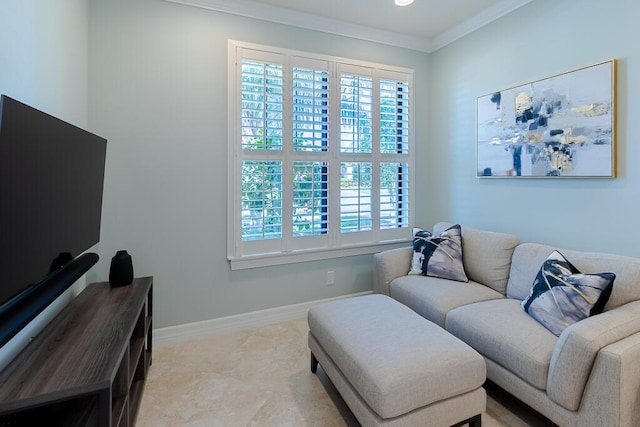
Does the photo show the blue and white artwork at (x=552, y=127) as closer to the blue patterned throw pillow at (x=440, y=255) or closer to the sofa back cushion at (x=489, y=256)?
the sofa back cushion at (x=489, y=256)

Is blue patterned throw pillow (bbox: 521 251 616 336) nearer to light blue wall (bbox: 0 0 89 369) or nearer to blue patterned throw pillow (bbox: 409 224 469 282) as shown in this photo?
blue patterned throw pillow (bbox: 409 224 469 282)

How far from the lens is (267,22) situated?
2.80 m

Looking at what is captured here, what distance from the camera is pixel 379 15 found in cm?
293

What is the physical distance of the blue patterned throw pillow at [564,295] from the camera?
170cm

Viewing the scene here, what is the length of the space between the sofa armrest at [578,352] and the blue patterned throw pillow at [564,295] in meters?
0.15

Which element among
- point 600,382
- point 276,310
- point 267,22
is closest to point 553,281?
point 600,382

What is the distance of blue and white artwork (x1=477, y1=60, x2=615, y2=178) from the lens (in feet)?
7.01

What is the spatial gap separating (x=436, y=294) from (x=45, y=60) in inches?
106

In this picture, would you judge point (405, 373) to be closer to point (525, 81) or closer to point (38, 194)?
point (38, 194)

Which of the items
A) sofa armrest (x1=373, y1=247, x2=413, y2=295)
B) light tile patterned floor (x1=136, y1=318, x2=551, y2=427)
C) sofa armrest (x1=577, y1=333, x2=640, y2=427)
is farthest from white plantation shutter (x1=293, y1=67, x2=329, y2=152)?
sofa armrest (x1=577, y1=333, x2=640, y2=427)

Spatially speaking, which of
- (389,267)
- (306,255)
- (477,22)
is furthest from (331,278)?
(477,22)

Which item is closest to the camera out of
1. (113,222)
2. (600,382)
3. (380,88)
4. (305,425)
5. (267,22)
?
(600,382)

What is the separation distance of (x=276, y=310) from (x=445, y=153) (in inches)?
90.0

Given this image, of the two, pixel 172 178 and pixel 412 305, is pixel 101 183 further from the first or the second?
pixel 412 305
